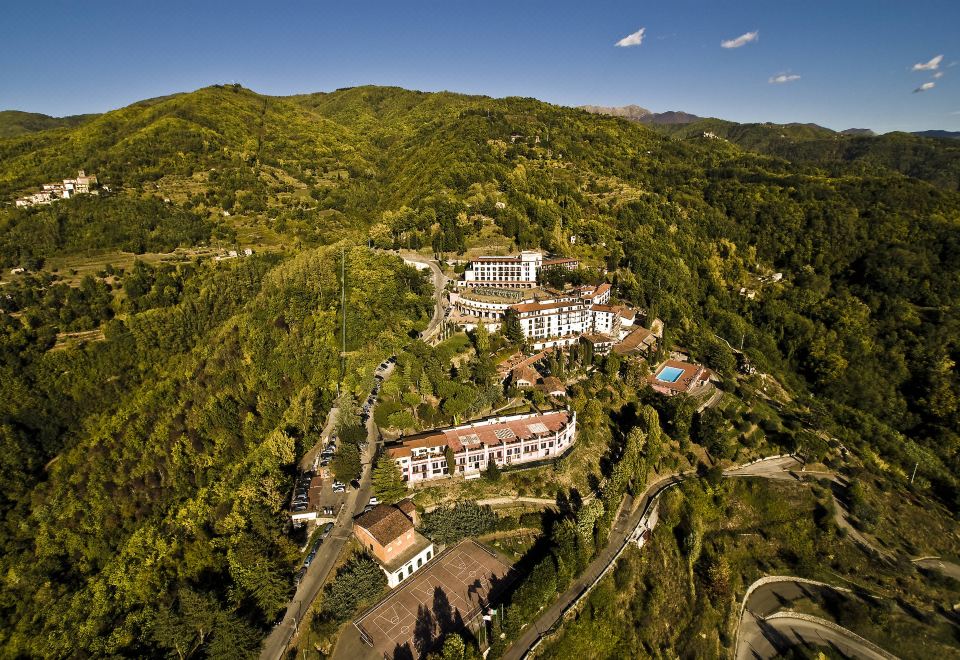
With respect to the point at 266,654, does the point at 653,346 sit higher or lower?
higher

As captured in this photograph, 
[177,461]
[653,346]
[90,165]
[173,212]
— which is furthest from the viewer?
[90,165]

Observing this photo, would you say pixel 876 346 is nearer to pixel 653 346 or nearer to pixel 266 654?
pixel 653 346

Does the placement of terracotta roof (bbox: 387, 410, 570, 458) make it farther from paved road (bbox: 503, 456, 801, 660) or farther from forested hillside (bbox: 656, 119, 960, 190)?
forested hillside (bbox: 656, 119, 960, 190)

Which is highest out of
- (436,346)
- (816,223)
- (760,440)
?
(816,223)

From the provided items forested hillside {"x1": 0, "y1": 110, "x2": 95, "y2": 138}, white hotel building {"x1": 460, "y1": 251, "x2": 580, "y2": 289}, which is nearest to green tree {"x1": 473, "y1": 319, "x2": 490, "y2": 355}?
white hotel building {"x1": 460, "y1": 251, "x2": 580, "y2": 289}

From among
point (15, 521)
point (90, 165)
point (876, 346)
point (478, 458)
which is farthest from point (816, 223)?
point (90, 165)

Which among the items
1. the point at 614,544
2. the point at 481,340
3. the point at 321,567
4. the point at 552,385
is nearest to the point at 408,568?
the point at 321,567

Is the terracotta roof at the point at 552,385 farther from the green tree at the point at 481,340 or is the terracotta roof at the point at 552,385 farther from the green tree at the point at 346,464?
the green tree at the point at 346,464

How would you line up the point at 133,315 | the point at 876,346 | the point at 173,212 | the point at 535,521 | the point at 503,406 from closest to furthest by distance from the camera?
the point at 535,521 < the point at 503,406 < the point at 133,315 < the point at 876,346 < the point at 173,212
